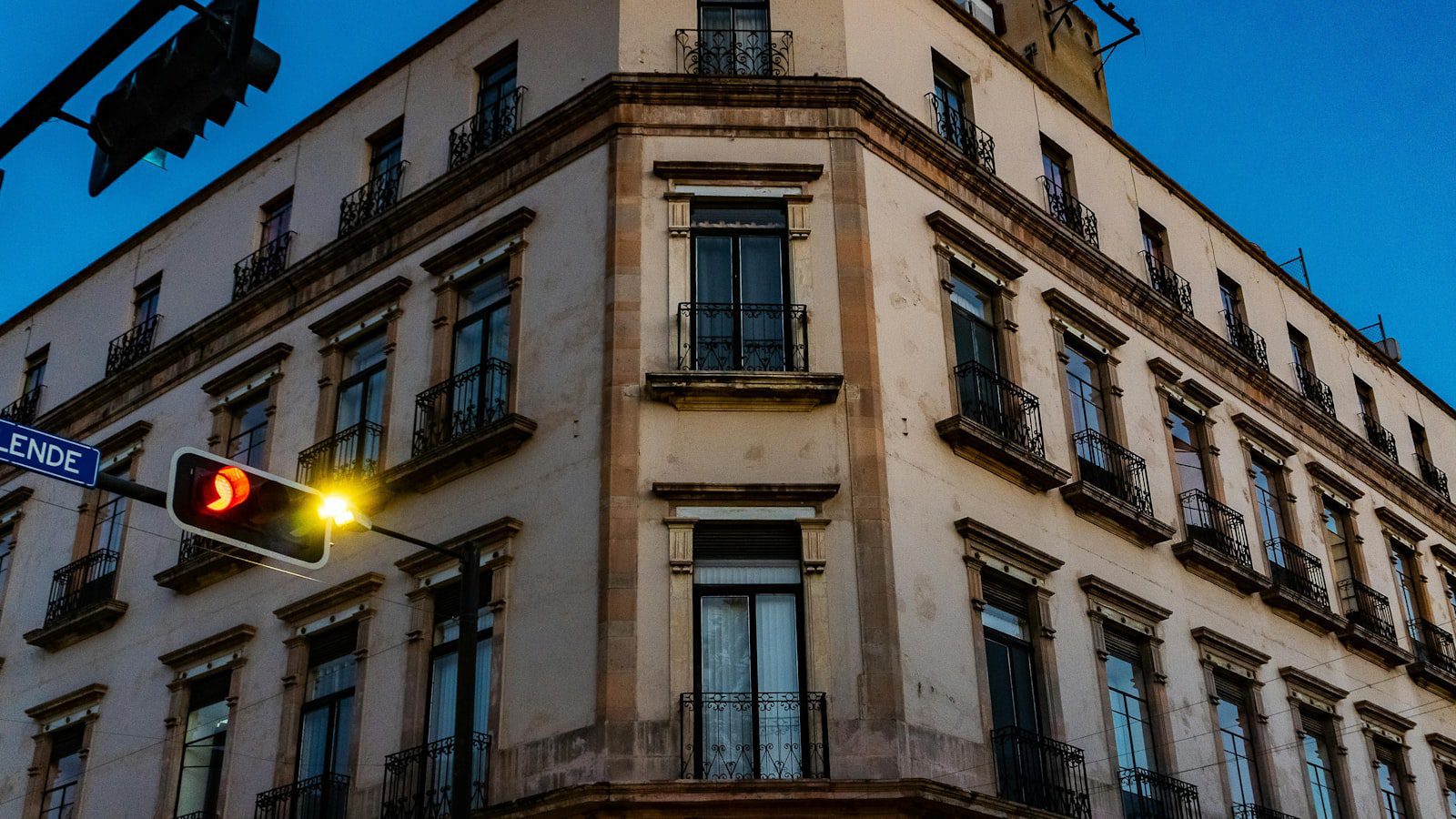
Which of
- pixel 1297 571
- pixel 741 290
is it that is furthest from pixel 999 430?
pixel 1297 571

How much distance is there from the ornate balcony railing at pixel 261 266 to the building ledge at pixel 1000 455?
11.8 meters

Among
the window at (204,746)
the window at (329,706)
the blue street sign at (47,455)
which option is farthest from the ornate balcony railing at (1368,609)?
the blue street sign at (47,455)

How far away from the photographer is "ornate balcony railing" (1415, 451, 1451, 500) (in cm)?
3431

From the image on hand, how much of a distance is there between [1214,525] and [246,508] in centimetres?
1801

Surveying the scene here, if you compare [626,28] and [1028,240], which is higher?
[626,28]

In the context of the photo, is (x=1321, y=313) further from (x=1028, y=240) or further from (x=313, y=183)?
(x=313, y=183)

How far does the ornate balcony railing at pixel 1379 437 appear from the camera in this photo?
32750mm

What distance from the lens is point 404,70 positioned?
26.3m

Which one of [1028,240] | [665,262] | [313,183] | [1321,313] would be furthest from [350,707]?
[1321,313]

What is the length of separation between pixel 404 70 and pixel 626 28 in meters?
5.19

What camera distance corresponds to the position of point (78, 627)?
25938 millimetres

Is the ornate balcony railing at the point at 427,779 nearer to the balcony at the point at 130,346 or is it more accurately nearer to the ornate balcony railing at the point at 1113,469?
the ornate balcony railing at the point at 1113,469

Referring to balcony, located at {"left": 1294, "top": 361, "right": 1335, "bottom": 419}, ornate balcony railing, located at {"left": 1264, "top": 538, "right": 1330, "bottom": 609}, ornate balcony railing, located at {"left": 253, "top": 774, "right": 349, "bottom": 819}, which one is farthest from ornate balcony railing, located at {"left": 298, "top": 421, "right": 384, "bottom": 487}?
balcony, located at {"left": 1294, "top": 361, "right": 1335, "bottom": 419}

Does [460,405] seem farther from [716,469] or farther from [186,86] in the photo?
[186,86]
